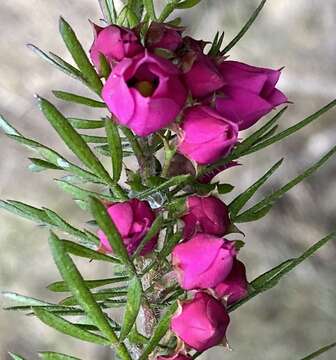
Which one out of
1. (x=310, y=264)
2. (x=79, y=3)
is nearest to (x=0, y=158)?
(x=79, y=3)

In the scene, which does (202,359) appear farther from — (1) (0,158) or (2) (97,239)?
(2) (97,239)

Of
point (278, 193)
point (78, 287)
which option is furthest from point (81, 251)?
point (278, 193)

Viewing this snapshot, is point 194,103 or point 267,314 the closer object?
point 194,103

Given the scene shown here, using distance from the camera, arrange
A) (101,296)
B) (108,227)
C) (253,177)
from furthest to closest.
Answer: (253,177)
(101,296)
(108,227)

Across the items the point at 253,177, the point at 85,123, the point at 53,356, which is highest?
the point at 85,123

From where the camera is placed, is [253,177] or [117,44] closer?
[117,44]

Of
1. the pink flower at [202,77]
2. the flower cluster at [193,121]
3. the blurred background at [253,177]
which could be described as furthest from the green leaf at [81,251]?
the blurred background at [253,177]

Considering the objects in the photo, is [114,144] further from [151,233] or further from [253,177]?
[253,177]
